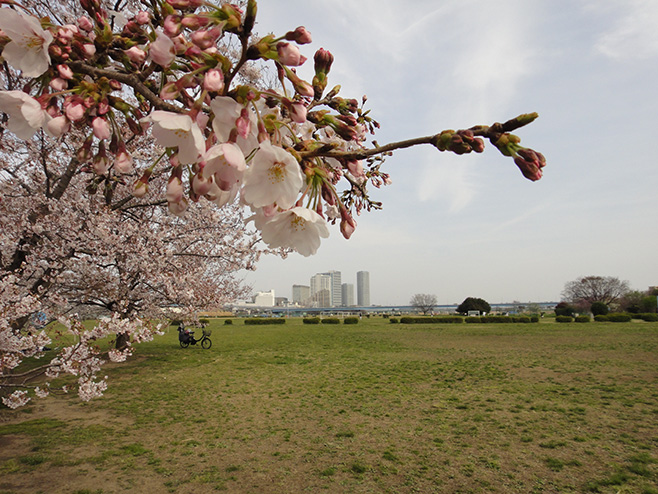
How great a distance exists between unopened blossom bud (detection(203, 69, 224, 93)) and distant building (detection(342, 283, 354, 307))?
127 metres

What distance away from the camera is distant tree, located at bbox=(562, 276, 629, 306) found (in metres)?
57.7

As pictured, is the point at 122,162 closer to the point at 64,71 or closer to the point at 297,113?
the point at 64,71

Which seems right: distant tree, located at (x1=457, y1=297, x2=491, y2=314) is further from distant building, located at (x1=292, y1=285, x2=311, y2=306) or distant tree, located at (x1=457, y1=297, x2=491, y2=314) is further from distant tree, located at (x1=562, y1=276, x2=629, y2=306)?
distant building, located at (x1=292, y1=285, x2=311, y2=306)

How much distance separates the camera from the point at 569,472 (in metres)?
4.41

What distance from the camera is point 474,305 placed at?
56.2 m

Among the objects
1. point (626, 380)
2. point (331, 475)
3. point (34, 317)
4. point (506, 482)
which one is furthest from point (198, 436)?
point (626, 380)

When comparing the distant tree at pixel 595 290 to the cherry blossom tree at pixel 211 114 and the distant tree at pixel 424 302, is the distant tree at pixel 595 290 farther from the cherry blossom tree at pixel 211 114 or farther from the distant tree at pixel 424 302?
the cherry blossom tree at pixel 211 114

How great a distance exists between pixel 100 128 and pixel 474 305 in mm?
60686

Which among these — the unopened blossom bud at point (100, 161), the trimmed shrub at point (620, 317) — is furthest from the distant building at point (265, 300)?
the unopened blossom bud at point (100, 161)

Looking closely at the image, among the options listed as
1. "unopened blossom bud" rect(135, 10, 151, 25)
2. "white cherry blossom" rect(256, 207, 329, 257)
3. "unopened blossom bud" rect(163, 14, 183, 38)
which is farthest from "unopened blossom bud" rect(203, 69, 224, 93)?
"unopened blossom bud" rect(135, 10, 151, 25)

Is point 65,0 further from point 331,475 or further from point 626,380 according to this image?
point 626,380

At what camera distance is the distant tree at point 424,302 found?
87.5m

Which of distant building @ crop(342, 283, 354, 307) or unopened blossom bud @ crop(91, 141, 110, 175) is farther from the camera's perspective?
distant building @ crop(342, 283, 354, 307)

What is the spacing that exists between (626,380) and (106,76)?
11897 mm
